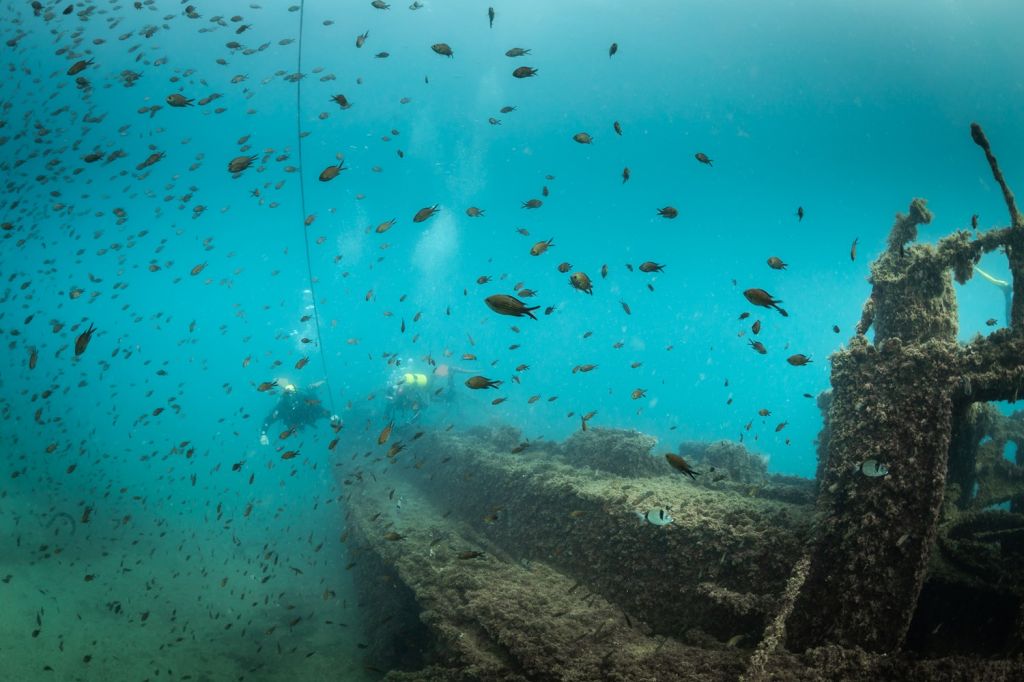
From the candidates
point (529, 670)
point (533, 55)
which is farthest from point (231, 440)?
point (529, 670)

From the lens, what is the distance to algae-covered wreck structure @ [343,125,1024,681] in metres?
3.95

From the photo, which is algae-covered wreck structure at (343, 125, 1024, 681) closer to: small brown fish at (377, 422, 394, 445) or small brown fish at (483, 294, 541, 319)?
small brown fish at (377, 422, 394, 445)

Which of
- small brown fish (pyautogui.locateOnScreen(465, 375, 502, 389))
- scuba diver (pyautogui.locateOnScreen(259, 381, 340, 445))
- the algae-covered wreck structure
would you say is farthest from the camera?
scuba diver (pyautogui.locateOnScreen(259, 381, 340, 445))

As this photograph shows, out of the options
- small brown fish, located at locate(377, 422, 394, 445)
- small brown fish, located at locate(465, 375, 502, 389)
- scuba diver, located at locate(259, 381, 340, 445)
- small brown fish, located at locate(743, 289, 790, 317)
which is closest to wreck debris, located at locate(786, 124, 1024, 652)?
small brown fish, located at locate(743, 289, 790, 317)

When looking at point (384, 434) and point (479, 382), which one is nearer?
point (479, 382)

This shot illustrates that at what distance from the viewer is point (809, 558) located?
13.9 feet

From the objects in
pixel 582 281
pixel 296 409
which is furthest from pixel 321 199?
pixel 582 281

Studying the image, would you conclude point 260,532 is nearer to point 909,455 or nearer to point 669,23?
point 909,455

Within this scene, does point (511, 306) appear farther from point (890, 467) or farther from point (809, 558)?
point (890, 467)

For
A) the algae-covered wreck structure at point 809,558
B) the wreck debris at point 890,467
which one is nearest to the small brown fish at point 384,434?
the algae-covered wreck structure at point 809,558

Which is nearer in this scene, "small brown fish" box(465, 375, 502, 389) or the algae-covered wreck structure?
the algae-covered wreck structure

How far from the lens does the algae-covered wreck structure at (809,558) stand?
12.9 ft

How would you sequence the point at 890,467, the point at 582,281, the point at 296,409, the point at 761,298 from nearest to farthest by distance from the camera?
the point at 890,467 < the point at 761,298 < the point at 582,281 < the point at 296,409

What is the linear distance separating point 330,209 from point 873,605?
60997 mm
